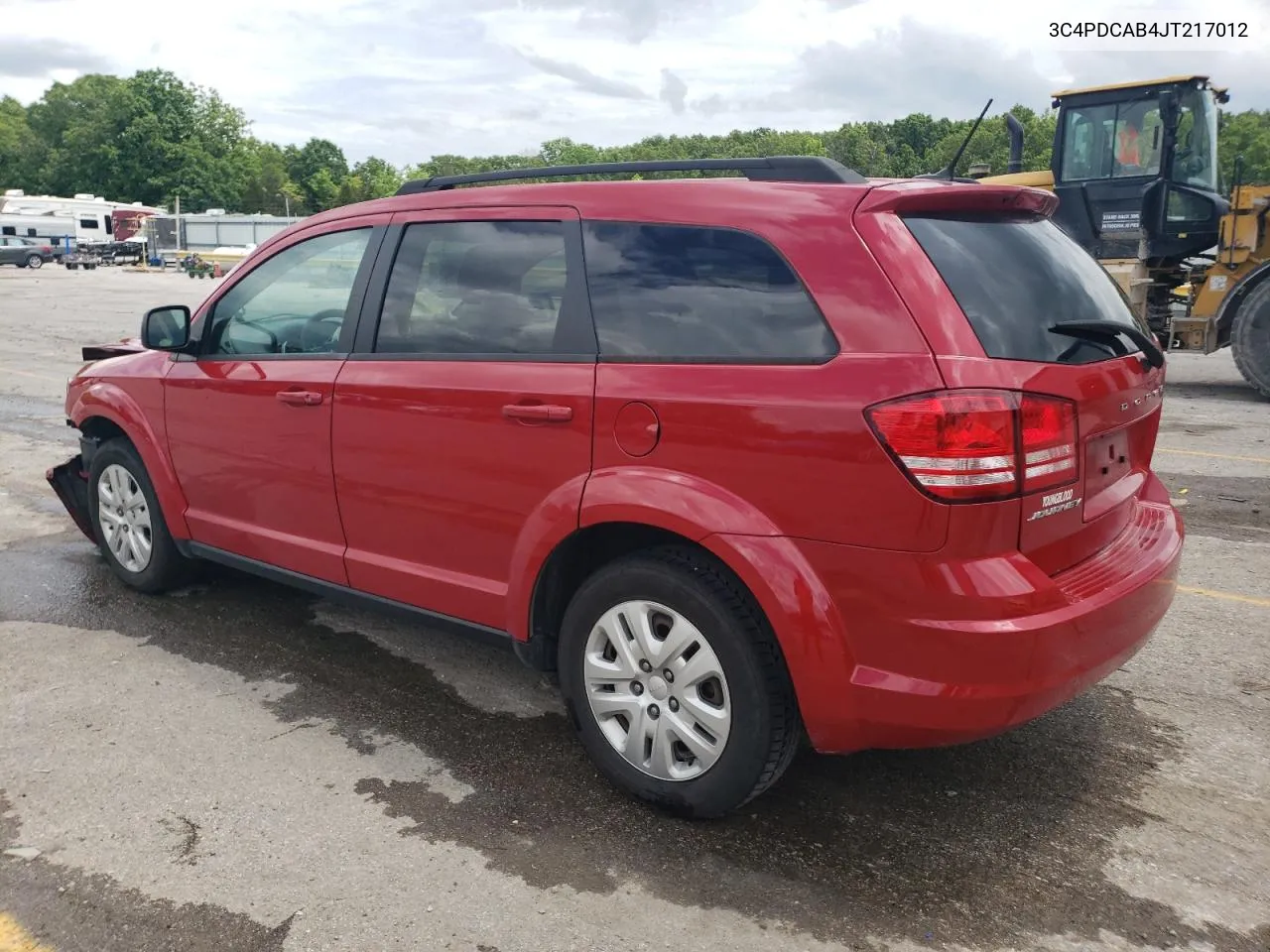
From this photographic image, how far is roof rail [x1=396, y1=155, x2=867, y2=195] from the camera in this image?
119 inches

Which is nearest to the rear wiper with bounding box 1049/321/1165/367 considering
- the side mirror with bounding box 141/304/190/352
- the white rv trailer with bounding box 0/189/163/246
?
the side mirror with bounding box 141/304/190/352

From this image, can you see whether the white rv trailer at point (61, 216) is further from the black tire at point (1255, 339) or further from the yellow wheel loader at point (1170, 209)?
the black tire at point (1255, 339)

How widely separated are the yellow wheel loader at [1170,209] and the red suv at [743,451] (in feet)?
31.8

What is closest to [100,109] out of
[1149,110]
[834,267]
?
[1149,110]

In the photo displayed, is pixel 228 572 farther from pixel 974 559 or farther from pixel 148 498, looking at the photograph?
pixel 974 559

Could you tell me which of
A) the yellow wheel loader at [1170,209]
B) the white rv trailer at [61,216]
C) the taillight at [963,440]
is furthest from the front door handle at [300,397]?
the white rv trailer at [61,216]

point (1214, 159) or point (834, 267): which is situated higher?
point (1214, 159)

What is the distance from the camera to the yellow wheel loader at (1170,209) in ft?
38.1

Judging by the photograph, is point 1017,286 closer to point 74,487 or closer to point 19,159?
point 74,487

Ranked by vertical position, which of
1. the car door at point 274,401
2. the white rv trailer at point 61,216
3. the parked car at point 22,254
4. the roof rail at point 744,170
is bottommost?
the car door at point 274,401

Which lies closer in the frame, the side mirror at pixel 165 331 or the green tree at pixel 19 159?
the side mirror at pixel 165 331

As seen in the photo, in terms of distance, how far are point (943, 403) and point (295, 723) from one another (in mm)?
2463

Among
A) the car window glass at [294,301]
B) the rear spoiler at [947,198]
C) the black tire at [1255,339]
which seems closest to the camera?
the rear spoiler at [947,198]

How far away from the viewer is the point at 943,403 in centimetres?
258
